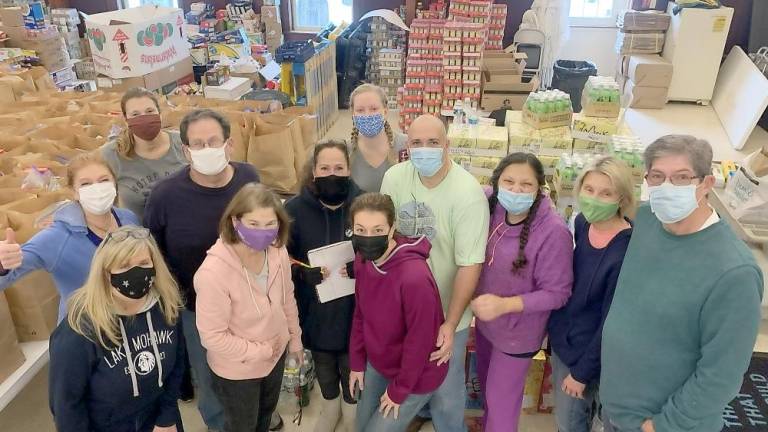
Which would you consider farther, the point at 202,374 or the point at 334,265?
the point at 202,374

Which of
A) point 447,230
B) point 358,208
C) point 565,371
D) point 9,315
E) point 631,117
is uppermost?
point 358,208

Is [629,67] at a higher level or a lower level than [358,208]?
lower

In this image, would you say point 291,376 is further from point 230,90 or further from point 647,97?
point 647,97

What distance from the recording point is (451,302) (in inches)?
84.4

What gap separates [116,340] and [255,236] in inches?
20.9

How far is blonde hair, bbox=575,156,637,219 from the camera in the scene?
1.94 metres

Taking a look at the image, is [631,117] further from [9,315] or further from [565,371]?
[9,315]

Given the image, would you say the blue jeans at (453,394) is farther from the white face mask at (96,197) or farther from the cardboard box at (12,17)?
the cardboard box at (12,17)

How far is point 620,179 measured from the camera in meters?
1.95

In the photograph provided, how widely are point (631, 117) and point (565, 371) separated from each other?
18.2 ft

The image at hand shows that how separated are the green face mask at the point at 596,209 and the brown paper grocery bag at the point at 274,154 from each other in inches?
92.3

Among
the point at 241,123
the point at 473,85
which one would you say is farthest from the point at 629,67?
the point at 241,123

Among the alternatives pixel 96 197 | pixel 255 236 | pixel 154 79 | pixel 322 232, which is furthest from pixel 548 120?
pixel 154 79

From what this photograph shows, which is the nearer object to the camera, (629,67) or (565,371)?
(565,371)
